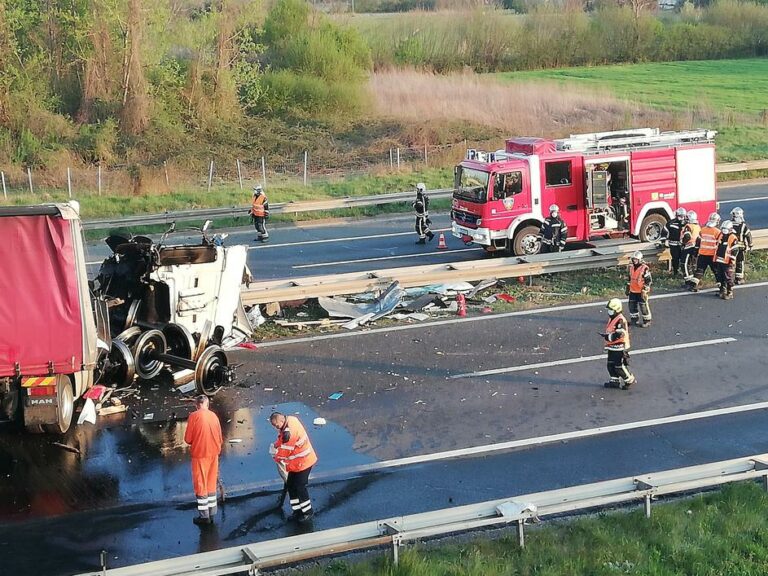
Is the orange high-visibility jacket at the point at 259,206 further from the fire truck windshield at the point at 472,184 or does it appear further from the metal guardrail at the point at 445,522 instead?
the metal guardrail at the point at 445,522

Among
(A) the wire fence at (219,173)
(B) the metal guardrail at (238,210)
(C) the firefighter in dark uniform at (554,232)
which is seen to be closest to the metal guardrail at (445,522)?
(C) the firefighter in dark uniform at (554,232)

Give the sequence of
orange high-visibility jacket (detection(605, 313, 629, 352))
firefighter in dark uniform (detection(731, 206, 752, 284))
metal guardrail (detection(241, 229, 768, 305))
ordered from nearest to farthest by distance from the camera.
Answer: orange high-visibility jacket (detection(605, 313, 629, 352)) → metal guardrail (detection(241, 229, 768, 305)) → firefighter in dark uniform (detection(731, 206, 752, 284))

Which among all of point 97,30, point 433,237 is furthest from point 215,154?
point 433,237

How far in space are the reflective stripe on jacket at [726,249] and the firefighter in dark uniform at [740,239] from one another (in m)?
0.29

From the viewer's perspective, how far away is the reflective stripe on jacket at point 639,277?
591 inches

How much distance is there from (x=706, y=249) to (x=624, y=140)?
4229 millimetres

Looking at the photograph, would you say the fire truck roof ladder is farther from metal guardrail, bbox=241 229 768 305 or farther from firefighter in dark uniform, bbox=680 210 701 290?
firefighter in dark uniform, bbox=680 210 701 290

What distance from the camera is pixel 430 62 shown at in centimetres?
5794

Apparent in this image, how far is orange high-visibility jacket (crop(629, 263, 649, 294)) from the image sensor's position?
15016 millimetres

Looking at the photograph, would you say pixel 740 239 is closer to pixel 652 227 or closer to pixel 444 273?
pixel 652 227

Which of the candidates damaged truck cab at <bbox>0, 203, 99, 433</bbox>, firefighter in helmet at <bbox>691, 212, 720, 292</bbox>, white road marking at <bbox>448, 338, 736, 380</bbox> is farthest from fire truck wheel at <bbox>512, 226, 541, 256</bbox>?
damaged truck cab at <bbox>0, 203, 99, 433</bbox>

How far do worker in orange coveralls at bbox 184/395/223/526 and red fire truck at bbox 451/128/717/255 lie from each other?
11368 mm

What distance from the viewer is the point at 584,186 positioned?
20016 millimetres

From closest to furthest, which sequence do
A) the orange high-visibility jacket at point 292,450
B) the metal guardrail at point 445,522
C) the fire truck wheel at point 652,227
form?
the metal guardrail at point 445,522 → the orange high-visibility jacket at point 292,450 → the fire truck wheel at point 652,227
